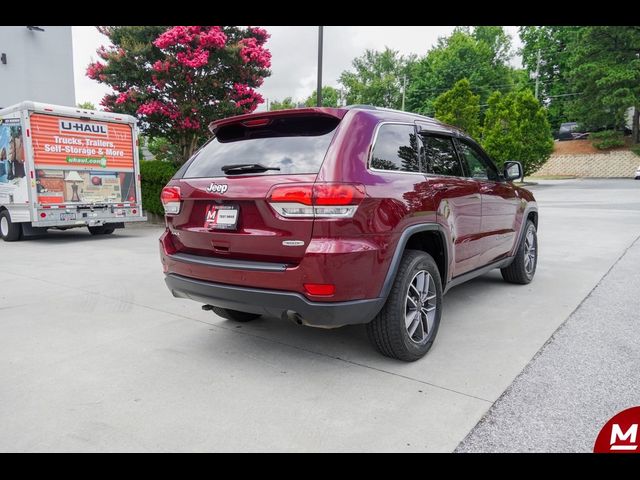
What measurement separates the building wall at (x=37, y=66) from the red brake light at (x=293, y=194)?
57.0 ft

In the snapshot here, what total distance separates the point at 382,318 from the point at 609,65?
47615mm

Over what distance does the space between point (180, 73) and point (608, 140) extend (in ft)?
139

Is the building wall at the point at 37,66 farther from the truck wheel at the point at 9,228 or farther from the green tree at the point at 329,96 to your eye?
the green tree at the point at 329,96

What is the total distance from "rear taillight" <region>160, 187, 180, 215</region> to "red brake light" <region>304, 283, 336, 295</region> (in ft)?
4.35

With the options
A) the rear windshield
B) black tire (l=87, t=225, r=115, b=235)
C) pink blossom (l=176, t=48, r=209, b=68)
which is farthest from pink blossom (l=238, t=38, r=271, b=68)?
the rear windshield

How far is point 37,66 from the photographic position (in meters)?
16.8

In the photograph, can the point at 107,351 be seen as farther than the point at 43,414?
Yes

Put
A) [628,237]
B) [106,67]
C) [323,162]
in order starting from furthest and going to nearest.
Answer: [106,67] < [628,237] < [323,162]

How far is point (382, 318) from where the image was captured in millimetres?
3199
